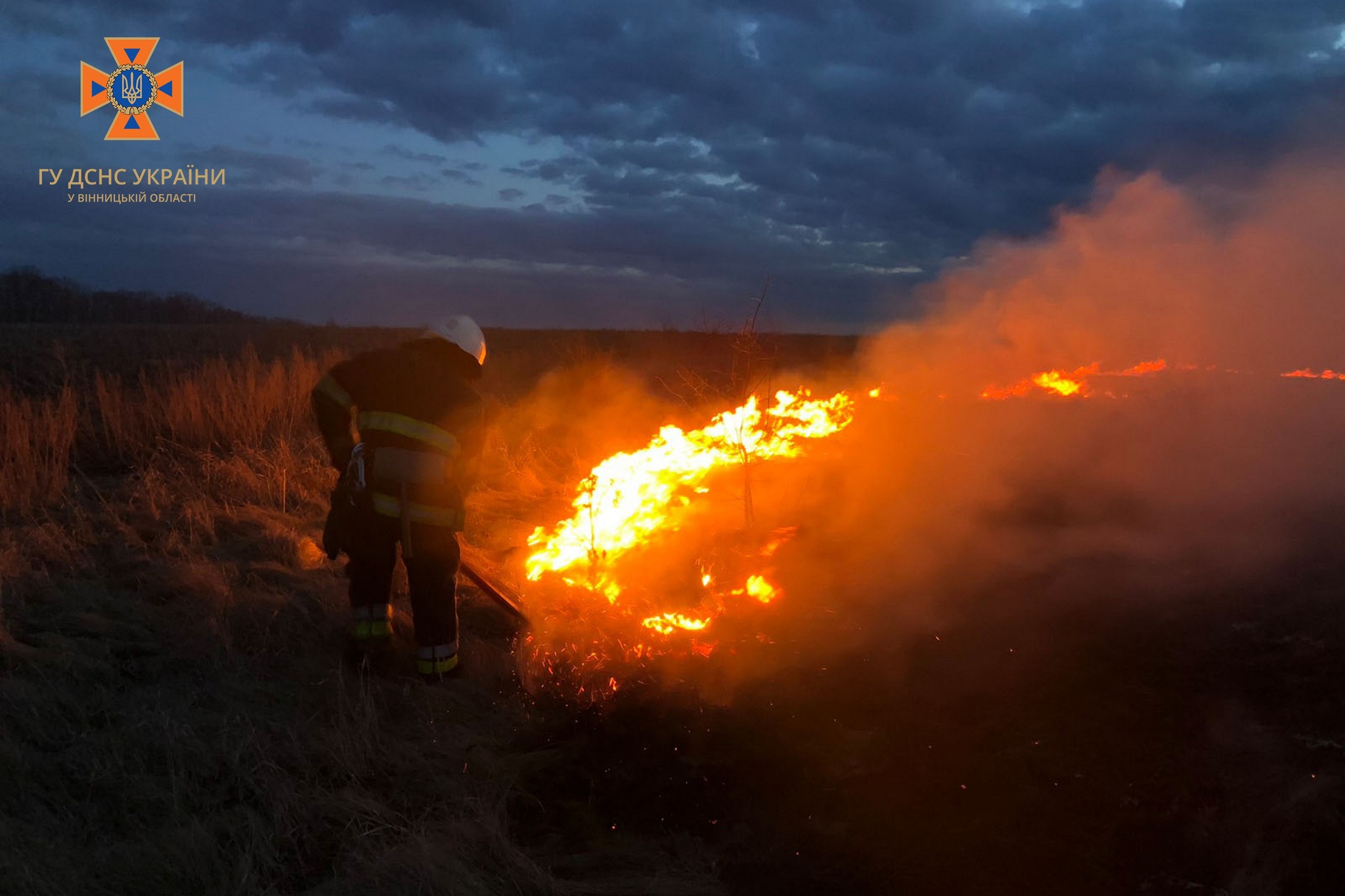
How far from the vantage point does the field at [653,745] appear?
3418 mm

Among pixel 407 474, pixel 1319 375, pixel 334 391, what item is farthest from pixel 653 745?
pixel 1319 375

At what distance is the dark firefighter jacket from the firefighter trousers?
108 millimetres

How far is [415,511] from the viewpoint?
4.74 m

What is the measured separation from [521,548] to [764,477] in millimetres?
2706

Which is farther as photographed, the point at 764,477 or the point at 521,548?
the point at 764,477

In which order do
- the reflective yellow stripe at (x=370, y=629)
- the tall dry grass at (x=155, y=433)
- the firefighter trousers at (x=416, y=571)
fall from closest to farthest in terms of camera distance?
the firefighter trousers at (x=416, y=571) < the reflective yellow stripe at (x=370, y=629) < the tall dry grass at (x=155, y=433)

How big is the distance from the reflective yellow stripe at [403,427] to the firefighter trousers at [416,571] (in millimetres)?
498

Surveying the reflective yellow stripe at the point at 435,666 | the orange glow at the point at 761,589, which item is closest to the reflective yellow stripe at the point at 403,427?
the reflective yellow stripe at the point at 435,666

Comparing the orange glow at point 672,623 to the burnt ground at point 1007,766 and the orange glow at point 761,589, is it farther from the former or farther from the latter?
the burnt ground at point 1007,766

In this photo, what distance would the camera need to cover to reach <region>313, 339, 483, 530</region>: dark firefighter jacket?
4.69 metres

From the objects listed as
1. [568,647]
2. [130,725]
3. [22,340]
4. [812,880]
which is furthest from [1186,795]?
[22,340]

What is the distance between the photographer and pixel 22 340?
25.1 meters

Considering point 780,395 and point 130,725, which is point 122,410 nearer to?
point 130,725

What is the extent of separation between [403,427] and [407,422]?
0.04m
